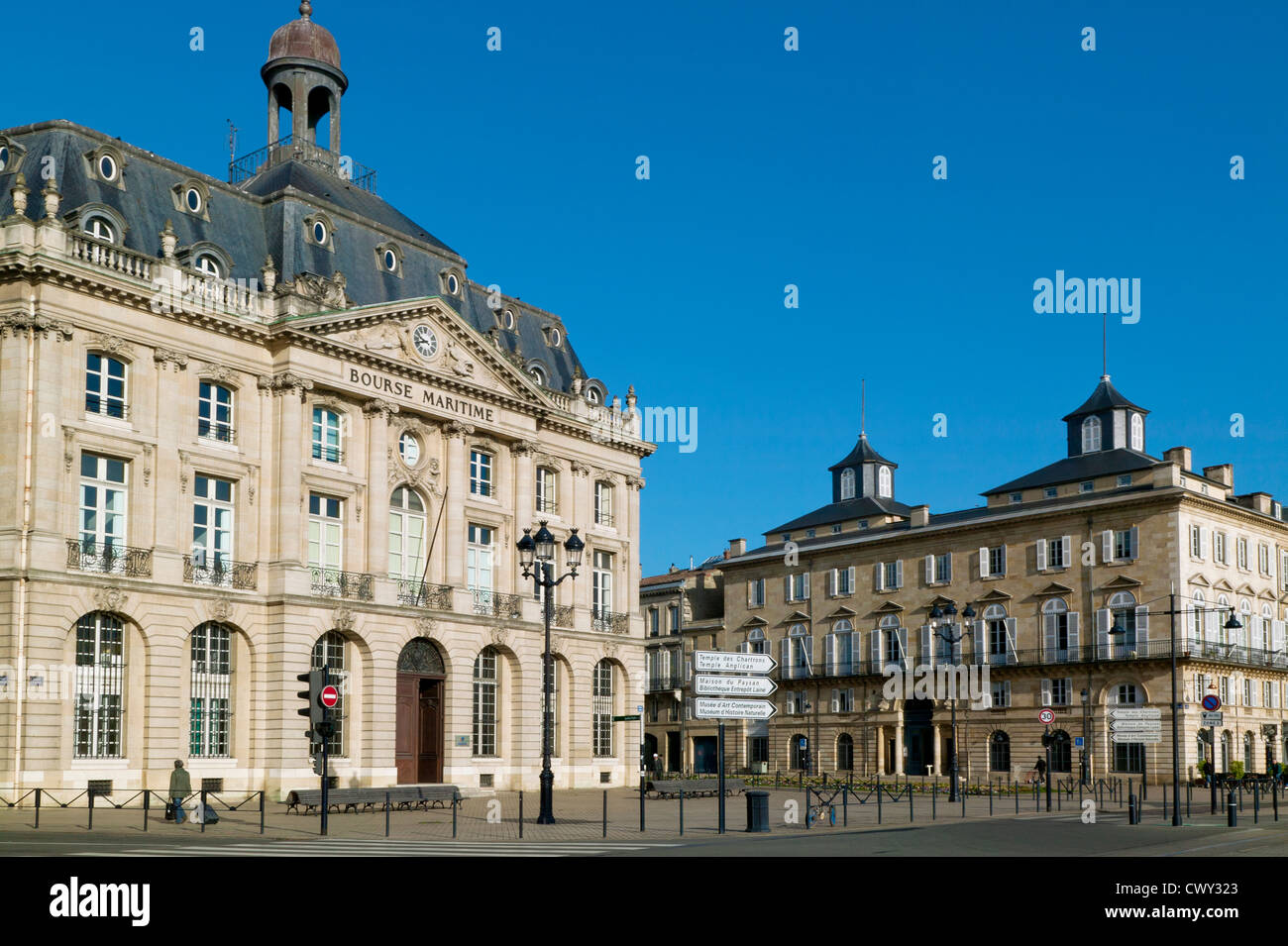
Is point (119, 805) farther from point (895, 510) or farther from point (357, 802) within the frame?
point (895, 510)

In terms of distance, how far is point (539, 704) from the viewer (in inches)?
2286

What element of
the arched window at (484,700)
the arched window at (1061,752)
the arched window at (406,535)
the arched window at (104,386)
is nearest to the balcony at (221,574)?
the arched window at (104,386)

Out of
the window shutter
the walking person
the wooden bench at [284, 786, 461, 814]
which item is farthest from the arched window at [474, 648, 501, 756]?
the window shutter

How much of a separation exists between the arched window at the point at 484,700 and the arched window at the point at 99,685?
50.0ft

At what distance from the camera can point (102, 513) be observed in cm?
4331

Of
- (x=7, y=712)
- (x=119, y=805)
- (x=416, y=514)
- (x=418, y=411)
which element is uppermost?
(x=418, y=411)

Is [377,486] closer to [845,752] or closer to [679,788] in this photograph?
[679,788]

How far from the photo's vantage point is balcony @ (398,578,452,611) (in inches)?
2062

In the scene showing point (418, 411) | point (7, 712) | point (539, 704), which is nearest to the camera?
point (7, 712)

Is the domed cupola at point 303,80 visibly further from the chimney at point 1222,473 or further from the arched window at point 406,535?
the chimney at point 1222,473

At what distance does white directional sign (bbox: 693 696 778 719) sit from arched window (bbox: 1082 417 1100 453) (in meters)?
58.7

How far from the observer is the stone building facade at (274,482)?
4175 centimetres
